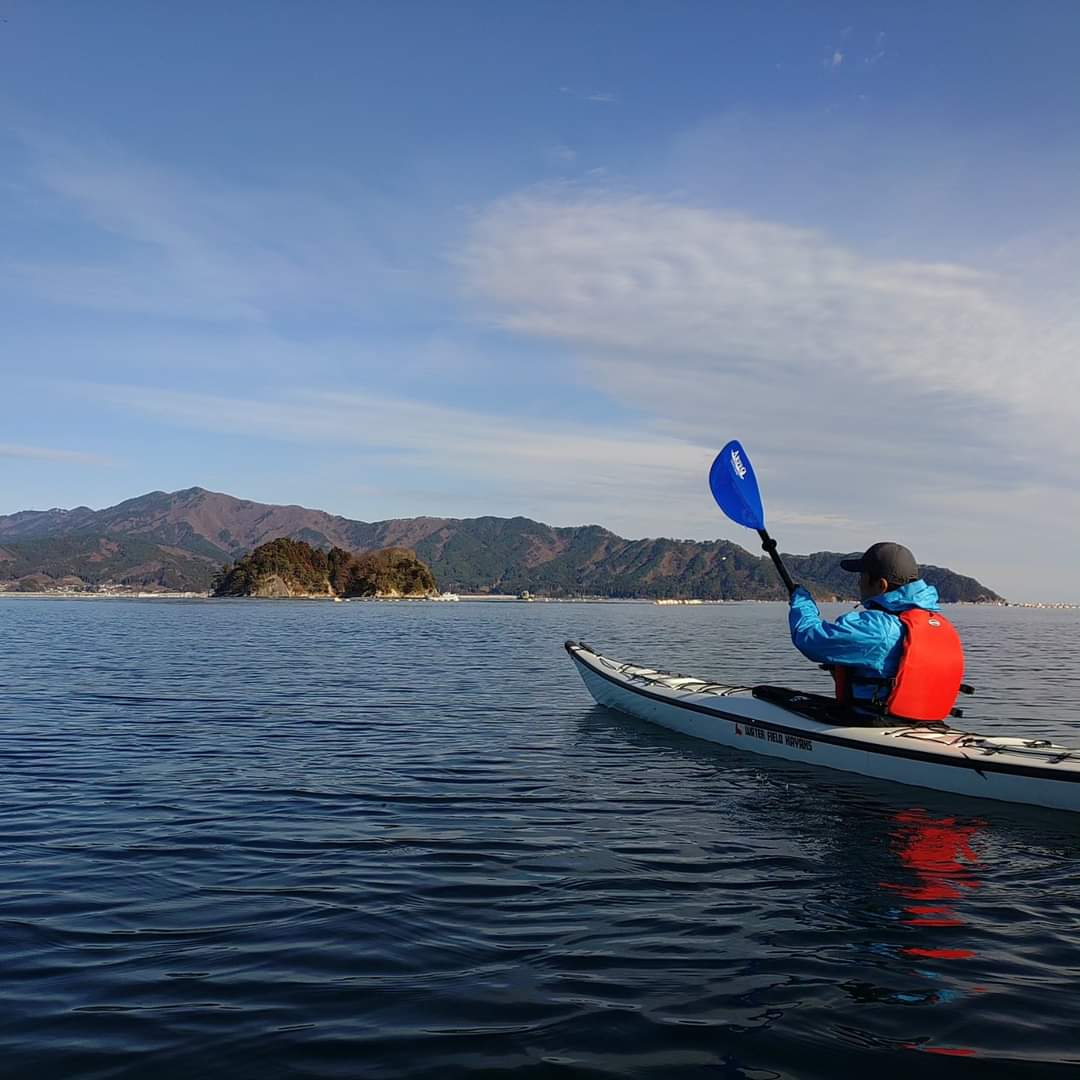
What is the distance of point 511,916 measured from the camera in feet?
20.8

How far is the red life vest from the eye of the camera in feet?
34.2

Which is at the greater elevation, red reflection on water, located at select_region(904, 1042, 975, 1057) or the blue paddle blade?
the blue paddle blade

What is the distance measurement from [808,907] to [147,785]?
25.3 feet

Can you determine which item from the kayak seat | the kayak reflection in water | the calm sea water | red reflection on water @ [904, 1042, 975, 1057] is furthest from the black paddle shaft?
red reflection on water @ [904, 1042, 975, 1057]

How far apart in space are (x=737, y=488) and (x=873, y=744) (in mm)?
5102

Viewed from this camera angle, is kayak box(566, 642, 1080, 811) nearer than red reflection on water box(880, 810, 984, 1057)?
No

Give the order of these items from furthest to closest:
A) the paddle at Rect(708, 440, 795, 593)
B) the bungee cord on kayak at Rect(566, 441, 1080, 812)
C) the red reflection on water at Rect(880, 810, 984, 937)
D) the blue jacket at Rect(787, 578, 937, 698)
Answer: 1. the paddle at Rect(708, 440, 795, 593)
2. the blue jacket at Rect(787, 578, 937, 698)
3. the bungee cord on kayak at Rect(566, 441, 1080, 812)
4. the red reflection on water at Rect(880, 810, 984, 937)

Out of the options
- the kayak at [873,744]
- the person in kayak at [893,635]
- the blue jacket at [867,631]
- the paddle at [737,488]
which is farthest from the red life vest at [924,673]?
the paddle at [737,488]

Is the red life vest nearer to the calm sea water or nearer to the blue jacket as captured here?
the blue jacket

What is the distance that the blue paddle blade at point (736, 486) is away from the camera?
48.5ft

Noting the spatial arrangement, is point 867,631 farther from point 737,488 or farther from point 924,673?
point 737,488

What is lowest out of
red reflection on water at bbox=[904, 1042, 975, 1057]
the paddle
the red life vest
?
red reflection on water at bbox=[904, 1042, 975, 1057]

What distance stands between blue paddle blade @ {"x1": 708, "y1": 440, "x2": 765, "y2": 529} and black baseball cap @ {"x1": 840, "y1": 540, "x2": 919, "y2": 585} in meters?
4.00

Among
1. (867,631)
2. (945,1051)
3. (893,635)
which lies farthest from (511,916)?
(893,635)
